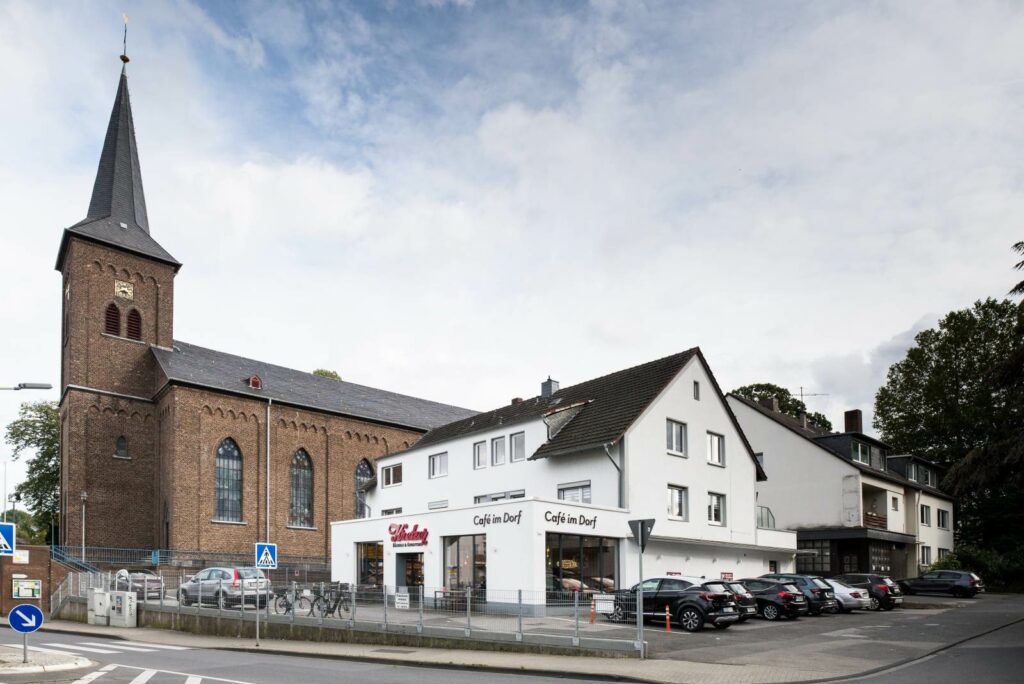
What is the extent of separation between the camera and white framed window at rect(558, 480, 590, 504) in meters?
32.1

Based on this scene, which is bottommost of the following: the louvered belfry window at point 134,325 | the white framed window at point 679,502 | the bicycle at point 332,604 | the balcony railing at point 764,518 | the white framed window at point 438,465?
the bicycle at point 332,604

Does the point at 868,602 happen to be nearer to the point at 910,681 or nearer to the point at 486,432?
the point at 486,432

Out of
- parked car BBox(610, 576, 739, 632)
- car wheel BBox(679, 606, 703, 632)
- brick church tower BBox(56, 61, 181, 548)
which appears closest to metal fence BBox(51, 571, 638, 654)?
parked car BBox(610, 576, 739, 632)

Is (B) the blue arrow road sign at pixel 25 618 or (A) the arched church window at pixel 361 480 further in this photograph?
A: (A) the arched church window at pixel 361 480

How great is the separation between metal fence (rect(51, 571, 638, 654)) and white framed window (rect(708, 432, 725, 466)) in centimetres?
1290

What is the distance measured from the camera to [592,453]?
3195cm

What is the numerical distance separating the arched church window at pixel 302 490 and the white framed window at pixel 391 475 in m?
12.1

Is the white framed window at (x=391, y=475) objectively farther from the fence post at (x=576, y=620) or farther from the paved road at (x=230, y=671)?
the fence post at (x=576, y=620)

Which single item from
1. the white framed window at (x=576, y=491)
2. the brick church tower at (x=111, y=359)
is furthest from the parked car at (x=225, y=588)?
the brick church tower at (x=111, y=359)

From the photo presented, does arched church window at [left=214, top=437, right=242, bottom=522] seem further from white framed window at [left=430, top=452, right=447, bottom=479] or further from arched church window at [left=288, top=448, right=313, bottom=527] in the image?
white framed window at [left=430, top=452, right=447, bottom=479]

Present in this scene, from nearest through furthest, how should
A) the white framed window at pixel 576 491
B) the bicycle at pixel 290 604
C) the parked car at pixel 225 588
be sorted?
1. the bicycle at pixel 290 604
2. the parked car at pixel 225 588
3. the white framed window at pixel 576 491

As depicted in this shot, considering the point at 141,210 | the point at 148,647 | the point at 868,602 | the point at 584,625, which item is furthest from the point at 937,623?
the point at 141,210

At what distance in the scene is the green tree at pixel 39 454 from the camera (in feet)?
207

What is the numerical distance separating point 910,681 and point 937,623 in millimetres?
13528
